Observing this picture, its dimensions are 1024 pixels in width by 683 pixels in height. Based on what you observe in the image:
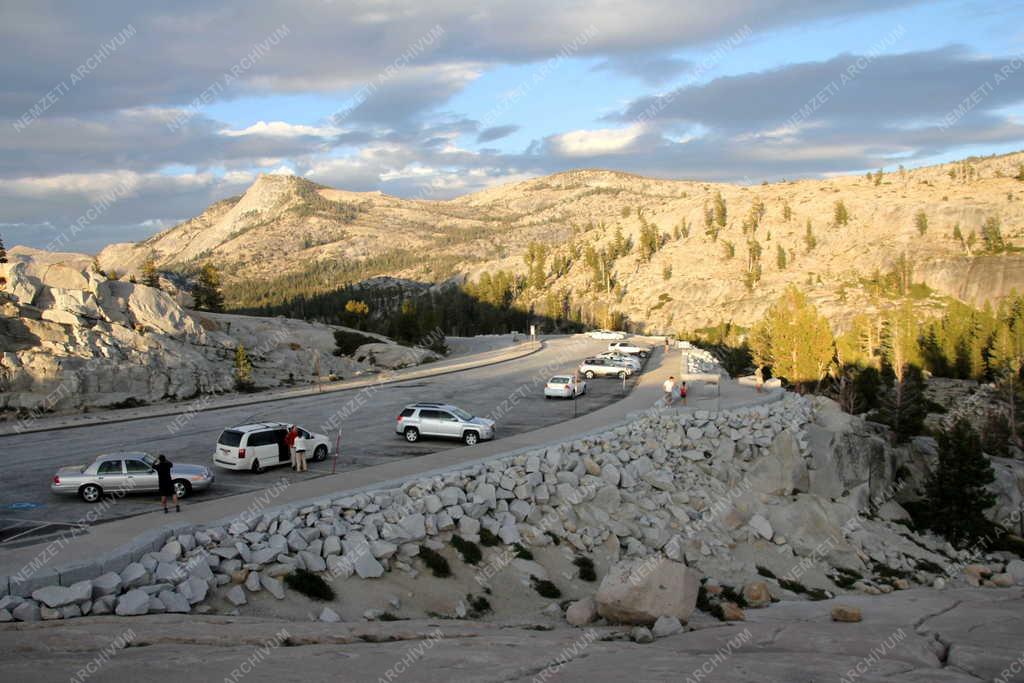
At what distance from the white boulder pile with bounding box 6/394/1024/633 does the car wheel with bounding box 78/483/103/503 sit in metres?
6.94

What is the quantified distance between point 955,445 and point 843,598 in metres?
18.7

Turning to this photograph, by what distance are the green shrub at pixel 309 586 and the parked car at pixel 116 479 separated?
7.05m

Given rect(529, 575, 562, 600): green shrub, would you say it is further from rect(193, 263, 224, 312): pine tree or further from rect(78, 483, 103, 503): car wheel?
rect(193, 263, 224, 312): pine tree

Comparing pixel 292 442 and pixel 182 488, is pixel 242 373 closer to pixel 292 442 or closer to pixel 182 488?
pixel 292 442

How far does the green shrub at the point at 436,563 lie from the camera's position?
15078mm

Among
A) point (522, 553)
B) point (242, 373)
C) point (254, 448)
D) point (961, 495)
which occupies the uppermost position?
point (242, 373)

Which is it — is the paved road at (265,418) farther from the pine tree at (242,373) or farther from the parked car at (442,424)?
the pine tree at (242,373)

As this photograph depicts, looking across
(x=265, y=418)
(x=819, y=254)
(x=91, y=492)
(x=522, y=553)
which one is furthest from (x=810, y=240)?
(x=91, y=492)

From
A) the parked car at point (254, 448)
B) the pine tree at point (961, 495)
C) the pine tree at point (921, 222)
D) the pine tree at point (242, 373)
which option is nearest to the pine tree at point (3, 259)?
the pine tree at point (242, 373)

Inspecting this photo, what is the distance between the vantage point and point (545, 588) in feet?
52.1

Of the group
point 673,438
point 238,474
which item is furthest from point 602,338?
point 238,474

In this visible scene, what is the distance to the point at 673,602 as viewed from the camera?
13914 millimetres

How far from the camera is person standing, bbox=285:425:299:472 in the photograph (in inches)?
867

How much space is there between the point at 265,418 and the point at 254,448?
14039 millimetres
